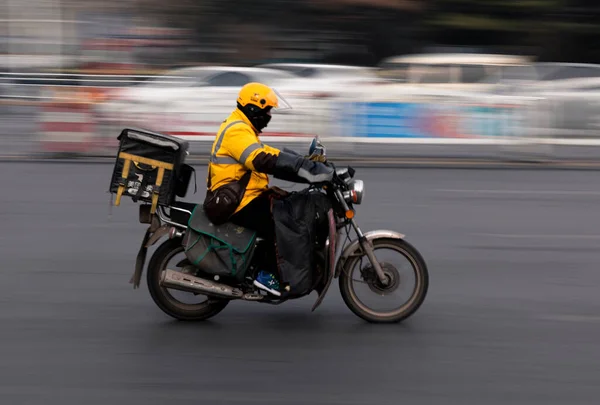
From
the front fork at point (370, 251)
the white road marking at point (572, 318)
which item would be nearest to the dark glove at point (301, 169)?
the front fork at point (370, 251)

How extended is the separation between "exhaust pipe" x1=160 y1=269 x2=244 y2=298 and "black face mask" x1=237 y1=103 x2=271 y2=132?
1.07m

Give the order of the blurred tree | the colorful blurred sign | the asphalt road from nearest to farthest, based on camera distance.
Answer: the asphalt road
the colorful blurred sign
the blurred tree

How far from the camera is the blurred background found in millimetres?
16281

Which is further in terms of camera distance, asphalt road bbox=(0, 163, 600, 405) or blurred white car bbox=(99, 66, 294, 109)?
blurred white car bbox=(99, 66, 294, 109)

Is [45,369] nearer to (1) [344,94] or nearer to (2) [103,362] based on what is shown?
(2) [103,362]

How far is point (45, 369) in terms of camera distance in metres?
5.87

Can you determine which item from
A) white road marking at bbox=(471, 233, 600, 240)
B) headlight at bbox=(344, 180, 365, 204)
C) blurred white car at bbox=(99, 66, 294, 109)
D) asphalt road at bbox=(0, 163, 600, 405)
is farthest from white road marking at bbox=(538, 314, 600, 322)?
blurred white car at bbox=(99, 66, 294, 109)

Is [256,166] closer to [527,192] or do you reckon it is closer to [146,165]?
[146,165]

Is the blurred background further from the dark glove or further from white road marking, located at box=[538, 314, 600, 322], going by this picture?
the dark glove

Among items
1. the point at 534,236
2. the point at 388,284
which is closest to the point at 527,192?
the point at 534,236

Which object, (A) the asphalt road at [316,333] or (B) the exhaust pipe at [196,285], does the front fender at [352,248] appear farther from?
(B) the exhaust pipe at [196,285]

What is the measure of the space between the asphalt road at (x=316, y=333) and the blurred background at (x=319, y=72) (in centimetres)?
541

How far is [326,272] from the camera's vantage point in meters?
6.72

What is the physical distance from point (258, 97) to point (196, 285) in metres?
1.29
